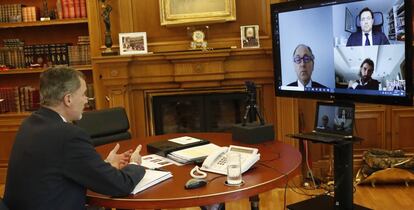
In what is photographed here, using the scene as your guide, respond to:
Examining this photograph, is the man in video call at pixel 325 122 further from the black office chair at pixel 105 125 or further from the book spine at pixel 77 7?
the book spine at pixel 77 7

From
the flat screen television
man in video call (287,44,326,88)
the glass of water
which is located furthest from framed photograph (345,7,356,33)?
the glass of water

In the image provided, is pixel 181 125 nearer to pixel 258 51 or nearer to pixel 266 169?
pixel 258 51

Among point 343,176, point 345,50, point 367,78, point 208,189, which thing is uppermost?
point 345,50

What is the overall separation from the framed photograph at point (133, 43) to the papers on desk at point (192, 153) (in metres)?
1.69

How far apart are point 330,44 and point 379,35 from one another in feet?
1.06

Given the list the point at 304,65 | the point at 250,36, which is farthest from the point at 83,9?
the point at 304,65

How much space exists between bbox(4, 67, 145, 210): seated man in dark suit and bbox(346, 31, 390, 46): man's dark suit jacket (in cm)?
142

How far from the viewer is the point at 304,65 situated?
2.82 m

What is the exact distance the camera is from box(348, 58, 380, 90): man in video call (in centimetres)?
242

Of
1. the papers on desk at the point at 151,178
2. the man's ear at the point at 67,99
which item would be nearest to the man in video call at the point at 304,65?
the papers on desk at the point at 151,178

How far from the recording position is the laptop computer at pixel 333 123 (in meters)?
2.51

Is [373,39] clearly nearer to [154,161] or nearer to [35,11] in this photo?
[154,161]

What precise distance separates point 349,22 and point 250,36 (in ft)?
4.28

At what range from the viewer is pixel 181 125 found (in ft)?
13.5
